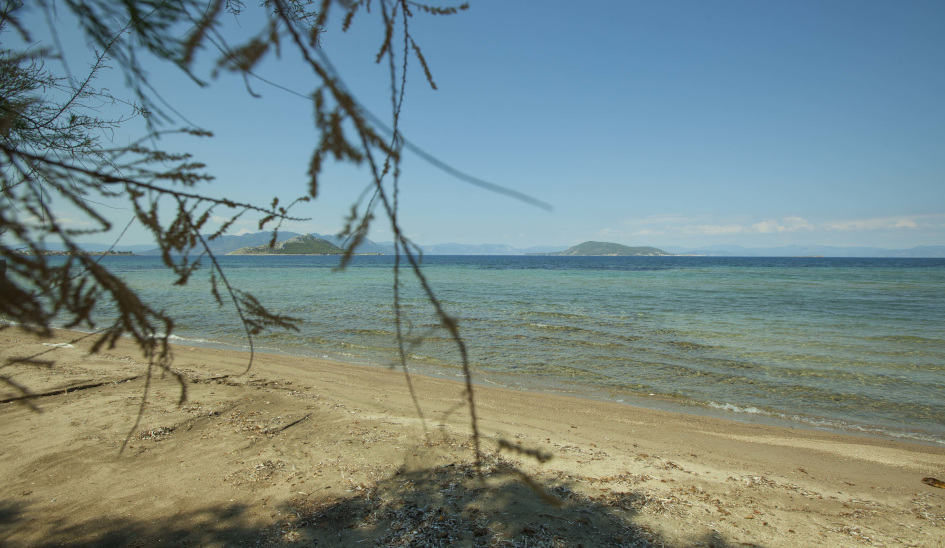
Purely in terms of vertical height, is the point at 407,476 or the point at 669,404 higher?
the point at 407,476

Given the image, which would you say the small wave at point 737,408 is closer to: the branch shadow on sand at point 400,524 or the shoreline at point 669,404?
the shoreline at point 669,404

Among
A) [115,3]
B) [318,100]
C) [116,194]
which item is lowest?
[116,194]

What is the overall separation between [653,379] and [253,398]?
6833 millimetres

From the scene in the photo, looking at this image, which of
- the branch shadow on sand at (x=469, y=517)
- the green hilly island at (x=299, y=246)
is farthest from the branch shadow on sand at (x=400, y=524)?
the green hilly island at (x=299, y=246)

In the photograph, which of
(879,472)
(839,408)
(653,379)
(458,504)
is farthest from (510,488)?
(839,408)

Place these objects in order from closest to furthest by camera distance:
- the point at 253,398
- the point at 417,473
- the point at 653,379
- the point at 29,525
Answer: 1. the point at 29,525
2. the point at 417,473
3. the point at 253,398
4. the point at 653,379

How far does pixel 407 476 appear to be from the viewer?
407 centimetres

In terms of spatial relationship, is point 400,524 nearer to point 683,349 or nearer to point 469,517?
point 469,517

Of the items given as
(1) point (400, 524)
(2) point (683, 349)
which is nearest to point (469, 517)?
(1) point (400, 524)

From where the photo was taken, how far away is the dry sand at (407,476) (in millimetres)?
3297

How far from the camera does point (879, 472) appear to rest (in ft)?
16.5

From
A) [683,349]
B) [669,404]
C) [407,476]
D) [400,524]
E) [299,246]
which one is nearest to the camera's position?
[299,246]

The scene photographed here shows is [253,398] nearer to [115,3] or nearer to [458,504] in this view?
[458,504]

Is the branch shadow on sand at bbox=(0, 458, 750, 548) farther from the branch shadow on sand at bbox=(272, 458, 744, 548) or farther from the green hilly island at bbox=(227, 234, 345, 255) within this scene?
the green hilly island at bbox=(227, 234, 345, 255)
